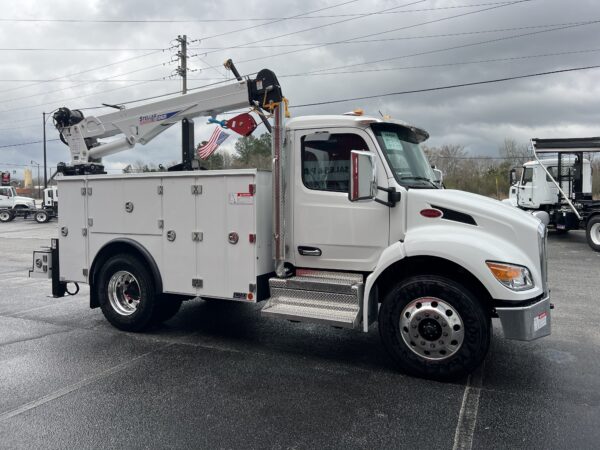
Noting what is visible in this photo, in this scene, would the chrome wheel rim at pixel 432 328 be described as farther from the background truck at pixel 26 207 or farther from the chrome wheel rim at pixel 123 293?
the background truck at pixel 26 207

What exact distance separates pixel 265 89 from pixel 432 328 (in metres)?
3.27

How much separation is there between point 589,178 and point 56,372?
1816 cm

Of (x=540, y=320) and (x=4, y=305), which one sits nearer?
(x=540, y=320)

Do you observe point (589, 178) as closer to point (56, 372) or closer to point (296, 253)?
point (296, 253)

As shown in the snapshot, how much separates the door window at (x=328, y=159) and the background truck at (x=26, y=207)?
32459 mm

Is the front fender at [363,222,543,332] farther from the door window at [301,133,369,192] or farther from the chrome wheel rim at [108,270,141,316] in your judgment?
the chrome wheel rim at [108,270,141,316]

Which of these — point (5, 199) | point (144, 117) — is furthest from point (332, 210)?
point (5, 199)

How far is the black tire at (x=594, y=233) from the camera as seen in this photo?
15.3 m

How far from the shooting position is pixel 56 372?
17.2 ft

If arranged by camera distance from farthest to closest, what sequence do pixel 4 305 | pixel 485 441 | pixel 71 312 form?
1. pixel 4 305
2. pixel 71 312
3. pixel 485 441

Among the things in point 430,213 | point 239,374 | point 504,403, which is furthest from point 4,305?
point 504,403

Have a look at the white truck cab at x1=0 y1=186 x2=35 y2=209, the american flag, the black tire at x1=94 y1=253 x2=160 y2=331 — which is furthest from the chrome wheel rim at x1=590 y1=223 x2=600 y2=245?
the white truck cab at x1=0 y1=186 x2=35 y2=209

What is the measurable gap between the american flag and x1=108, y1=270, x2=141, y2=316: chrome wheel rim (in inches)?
127

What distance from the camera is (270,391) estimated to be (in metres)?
4.64
